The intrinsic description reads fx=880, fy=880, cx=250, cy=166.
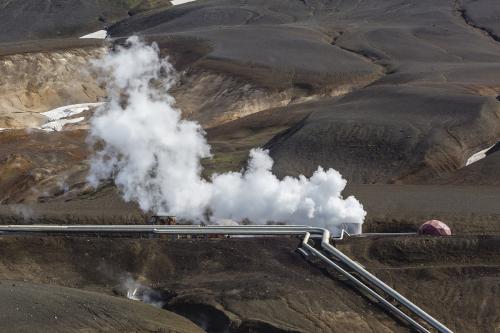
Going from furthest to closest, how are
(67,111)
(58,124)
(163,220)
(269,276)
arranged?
(67,111) < (58,124) < (163,220) < (269,276)

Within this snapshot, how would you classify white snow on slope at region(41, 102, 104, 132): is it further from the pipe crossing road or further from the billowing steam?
the pipe crossing road

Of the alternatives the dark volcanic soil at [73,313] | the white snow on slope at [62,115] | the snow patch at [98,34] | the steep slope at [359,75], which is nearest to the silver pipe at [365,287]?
the dark volcanic soil at [73,313]

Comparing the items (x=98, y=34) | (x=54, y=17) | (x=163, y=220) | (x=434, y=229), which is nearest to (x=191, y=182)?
(x=163, y=220)

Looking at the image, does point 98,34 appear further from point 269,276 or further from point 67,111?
point 269,276

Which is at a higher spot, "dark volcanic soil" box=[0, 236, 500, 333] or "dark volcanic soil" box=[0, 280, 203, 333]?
"dark volcanic soil" box=[0, 280, 203, 333]

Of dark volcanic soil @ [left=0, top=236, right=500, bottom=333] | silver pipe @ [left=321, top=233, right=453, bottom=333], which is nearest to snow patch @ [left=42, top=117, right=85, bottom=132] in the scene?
dark volcanic soil @ [left=0, top=236, right=500, bottom=333]

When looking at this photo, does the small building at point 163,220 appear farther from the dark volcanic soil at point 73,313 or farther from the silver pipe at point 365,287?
the dark volcanic soil at point 73,313
